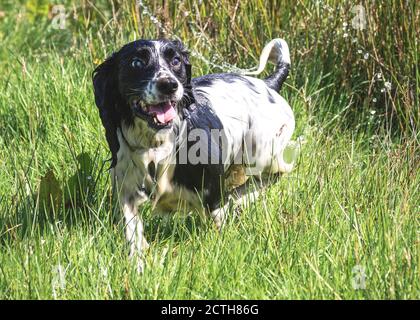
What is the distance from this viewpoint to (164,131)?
12.9ft

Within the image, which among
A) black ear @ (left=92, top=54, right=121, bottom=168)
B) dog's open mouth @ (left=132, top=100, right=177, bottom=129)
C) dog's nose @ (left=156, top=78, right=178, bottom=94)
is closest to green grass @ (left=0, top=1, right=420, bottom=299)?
black ear @ (left=92, top=54, right=121, bottom=168)

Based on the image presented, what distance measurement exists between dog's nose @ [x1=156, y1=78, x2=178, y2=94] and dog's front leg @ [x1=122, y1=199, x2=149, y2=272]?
0.59m

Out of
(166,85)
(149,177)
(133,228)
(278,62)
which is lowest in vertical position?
(133,228)

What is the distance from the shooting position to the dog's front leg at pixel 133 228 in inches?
152

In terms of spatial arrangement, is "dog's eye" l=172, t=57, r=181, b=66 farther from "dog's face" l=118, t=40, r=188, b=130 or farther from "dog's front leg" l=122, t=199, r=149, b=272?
"dog's front leg" l=122, t=199, r=149, b=272

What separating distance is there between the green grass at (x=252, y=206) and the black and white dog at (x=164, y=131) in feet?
0.41

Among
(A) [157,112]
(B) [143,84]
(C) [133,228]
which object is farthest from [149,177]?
(B) [143,84]

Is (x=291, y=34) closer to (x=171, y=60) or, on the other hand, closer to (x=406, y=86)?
(x=406, y=86)

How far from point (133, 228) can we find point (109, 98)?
1.90 ft

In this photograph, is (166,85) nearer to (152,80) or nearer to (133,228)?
(152,80)

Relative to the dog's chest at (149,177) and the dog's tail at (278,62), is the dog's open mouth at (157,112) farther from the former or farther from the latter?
the dog's tail at (278,62)

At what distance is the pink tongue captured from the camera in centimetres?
384

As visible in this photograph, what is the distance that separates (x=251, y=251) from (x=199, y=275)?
12.1 inches

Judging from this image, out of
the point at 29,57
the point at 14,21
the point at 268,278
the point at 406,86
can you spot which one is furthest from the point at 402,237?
the point at 14,21
